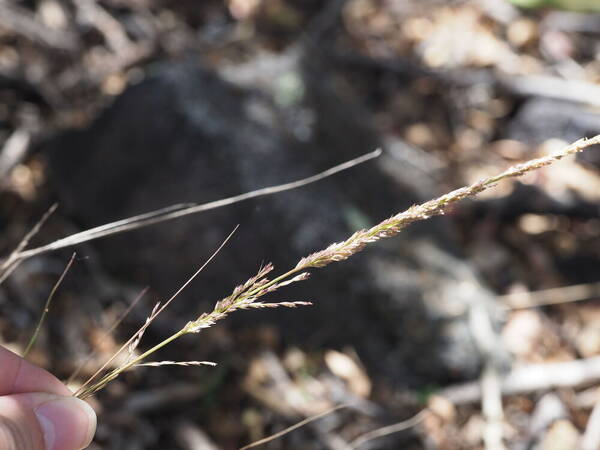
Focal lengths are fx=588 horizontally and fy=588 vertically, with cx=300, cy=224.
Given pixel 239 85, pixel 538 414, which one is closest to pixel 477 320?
pixel 538 414

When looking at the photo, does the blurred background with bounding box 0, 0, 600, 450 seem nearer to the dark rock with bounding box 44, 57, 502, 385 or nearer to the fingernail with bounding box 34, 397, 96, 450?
the dark rock with bounding box 44, 57, 502, 385

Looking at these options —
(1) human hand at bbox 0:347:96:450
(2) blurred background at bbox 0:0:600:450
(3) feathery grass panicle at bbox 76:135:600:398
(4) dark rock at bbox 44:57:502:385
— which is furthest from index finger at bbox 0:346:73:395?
(4) dark rock at bbox 44:57:502:385

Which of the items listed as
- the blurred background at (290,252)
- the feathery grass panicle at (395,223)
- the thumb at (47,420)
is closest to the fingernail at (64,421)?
the thumb at (47,420)

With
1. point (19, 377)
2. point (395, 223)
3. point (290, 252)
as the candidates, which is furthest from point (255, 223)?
point (395, 223)

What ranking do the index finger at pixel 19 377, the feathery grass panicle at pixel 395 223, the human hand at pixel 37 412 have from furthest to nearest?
the index finger at pixel 19 377, the human hand at pixel 37 412, the feathery grass panicle at pixel 395 223

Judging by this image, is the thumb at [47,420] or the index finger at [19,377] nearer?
the thumb at [47,420]

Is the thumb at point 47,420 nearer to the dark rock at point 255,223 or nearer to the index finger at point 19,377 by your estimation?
the index finger at point 19,377
